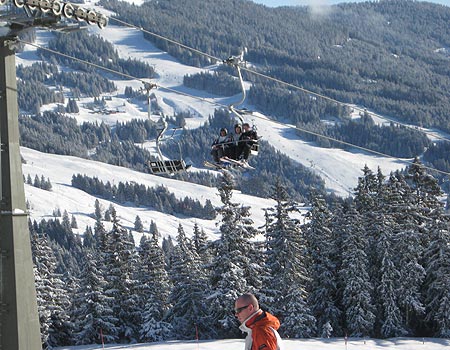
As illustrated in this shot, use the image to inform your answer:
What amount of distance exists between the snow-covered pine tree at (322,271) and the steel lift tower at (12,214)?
117ft

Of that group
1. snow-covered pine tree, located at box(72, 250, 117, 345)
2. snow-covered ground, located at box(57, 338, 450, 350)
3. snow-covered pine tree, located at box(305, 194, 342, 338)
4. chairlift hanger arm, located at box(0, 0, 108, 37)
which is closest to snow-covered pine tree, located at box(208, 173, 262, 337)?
snow-covered ground, located at box(57, 338, 450, 350)

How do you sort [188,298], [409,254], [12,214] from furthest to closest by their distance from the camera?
1. [188,298]
2. [409,254]
3. [12,214]

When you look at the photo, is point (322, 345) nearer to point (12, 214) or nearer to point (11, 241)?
point (11, 241)

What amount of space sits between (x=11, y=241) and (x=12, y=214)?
0.43 meters

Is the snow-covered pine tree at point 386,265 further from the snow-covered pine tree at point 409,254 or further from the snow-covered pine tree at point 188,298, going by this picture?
the snow-covered pine tree at point 188,298

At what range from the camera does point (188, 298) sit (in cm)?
4591

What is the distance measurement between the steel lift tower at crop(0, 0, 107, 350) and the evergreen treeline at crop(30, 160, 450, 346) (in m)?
30.1

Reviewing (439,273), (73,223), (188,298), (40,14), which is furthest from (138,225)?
(40,14)

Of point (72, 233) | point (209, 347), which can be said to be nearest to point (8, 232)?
point (209, 347)

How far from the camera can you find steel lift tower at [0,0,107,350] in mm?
12125

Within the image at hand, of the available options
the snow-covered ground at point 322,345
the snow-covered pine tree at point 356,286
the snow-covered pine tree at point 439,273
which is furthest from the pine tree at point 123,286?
the snow-covered pine tree at point 439,273

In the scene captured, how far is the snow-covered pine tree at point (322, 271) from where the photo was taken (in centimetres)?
4681

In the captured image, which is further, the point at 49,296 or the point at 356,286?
the point at 49,296

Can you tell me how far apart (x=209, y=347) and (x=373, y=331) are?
16.1m
